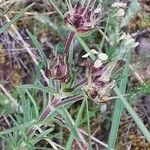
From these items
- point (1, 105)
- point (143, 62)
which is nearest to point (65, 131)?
point (1, 105)

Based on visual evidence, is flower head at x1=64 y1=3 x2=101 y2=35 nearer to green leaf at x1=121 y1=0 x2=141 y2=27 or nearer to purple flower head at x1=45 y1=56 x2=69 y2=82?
purple flower head at x1=45 y1=56 x2=69 y2=82

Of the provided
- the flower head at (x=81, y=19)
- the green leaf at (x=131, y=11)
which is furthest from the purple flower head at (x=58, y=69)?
the green leaf at (x=131, y=11)

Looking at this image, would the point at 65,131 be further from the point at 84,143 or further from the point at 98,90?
the point at 98,90

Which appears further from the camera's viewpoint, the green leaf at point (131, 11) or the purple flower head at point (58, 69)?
the green leaf at point (131, 11)

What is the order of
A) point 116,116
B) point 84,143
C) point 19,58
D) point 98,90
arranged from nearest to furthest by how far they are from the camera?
point 98,90
point 116,116
point 84,143
point 19,58

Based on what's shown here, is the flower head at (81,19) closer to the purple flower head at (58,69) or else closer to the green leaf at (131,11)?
the purple flower head at (58,69)

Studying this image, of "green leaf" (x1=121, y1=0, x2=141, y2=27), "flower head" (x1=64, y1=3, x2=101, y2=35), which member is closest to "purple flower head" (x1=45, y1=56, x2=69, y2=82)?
"flower head" (x1=64, y1=3, x2=101, y2=35)

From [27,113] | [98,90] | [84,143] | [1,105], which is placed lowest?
[84,143]

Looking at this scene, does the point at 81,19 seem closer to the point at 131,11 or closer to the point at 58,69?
the point at 58,69
